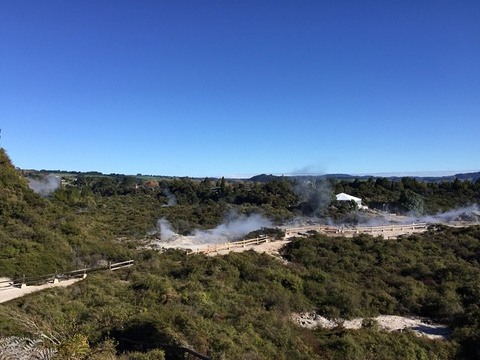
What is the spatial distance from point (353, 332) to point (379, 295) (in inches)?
235

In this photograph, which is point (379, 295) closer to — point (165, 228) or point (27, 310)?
point (27, 310)

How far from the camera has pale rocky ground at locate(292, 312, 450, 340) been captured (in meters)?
14.3

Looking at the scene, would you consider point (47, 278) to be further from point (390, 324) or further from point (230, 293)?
point (390, 324)

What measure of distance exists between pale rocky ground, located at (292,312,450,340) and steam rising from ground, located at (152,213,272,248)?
1460cm

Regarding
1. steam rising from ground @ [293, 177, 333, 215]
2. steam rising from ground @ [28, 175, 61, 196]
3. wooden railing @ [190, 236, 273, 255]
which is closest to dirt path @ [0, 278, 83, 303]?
wooden railing @ [190, 236, 273, 255]

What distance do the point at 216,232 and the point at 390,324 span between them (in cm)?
2118

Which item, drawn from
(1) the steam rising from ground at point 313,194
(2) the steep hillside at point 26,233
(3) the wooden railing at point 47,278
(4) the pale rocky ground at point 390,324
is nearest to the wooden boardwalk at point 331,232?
(3) the wooden railing at point 47,278

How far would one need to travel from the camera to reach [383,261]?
Answer: 24.4 meters

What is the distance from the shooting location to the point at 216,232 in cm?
3497

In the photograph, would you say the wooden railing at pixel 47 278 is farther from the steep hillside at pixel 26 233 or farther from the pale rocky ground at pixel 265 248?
the pale rocky ground at pixel 265 248

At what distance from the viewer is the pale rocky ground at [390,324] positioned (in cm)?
1432

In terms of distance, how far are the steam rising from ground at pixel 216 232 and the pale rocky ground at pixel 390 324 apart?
1460 cm

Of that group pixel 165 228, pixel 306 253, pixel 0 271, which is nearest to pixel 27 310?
pixel 0 271

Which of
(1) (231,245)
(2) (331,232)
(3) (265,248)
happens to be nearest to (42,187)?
(1) (231,245)
